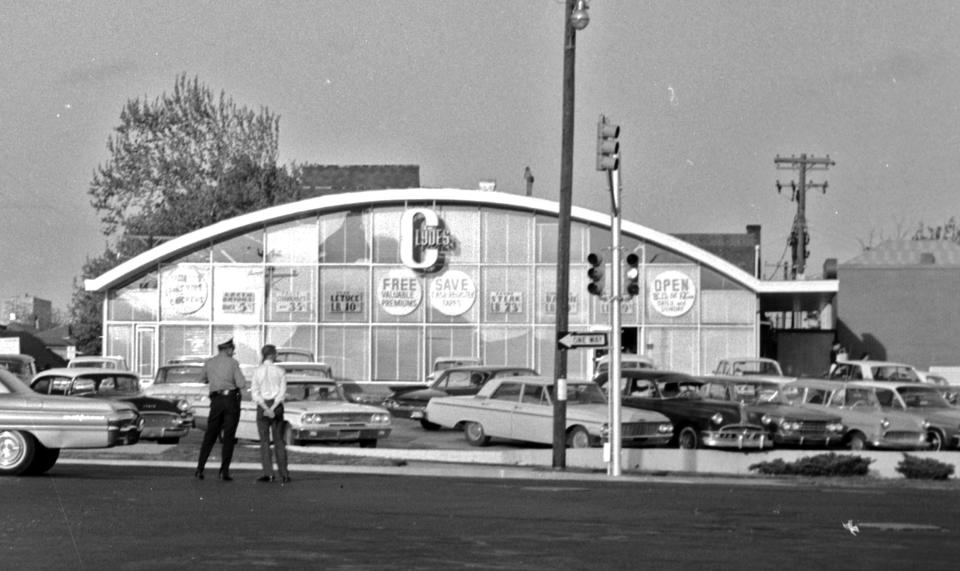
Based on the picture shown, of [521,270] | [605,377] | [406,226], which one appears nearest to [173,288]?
[406,226]

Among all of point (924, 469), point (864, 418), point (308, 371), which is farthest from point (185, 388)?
point (924, 469)

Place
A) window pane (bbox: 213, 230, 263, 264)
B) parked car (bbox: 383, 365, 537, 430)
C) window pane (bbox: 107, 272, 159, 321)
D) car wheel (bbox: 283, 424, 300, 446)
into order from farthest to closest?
window pane (bbox: 213, 230, 263, 264) < window pane (bbox: 107, 272, 159, 321) < parked car (bbox: 383, 365, 537, 430) < car wheel (bbox: 283, 424, 300, 446)

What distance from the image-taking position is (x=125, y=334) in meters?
53.7

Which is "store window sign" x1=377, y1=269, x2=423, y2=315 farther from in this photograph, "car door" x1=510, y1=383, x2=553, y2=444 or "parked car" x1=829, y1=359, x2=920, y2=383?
"car door" x1=510, y1=383, x2=553, y2=444

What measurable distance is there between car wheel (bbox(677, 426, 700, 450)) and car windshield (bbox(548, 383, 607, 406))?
1574 millimetres

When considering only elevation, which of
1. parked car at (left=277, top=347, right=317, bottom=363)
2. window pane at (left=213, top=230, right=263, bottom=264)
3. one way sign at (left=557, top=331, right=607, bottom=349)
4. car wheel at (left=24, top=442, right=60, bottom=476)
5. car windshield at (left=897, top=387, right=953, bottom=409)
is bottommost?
car wheel at (left=24, top=442, right=60, bottom=476)

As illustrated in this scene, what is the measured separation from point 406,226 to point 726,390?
79.5 feet

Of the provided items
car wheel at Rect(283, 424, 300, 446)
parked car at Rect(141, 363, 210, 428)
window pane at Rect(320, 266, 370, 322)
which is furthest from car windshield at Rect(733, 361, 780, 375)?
window pane at Rect(320, 266, 370, 322)

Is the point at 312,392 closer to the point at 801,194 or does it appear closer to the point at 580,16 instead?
the point at 580,16

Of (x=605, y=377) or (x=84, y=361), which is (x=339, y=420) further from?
(x=84, y=361)

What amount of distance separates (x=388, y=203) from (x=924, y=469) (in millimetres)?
30721

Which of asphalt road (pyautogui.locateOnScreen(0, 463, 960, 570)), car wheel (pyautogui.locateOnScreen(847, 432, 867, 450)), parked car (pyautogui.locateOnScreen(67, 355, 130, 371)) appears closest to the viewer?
asphalt road (pyautogui.locateOnScreen(0, 463, 960, 570))

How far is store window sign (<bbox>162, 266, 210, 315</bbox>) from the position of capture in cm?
5350

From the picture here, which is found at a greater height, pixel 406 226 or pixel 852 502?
pixel 406 226
